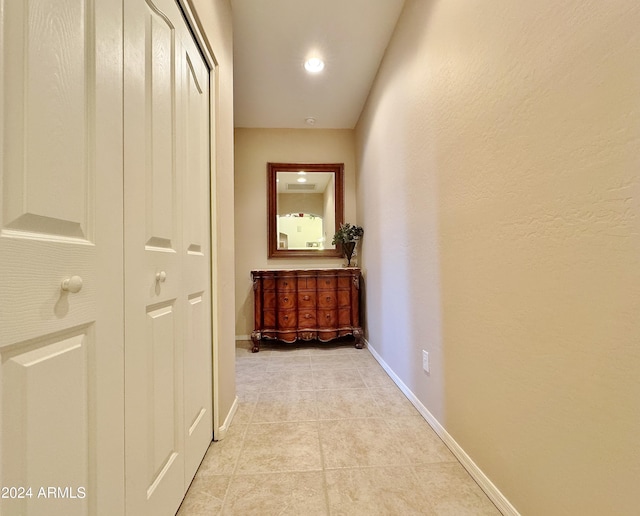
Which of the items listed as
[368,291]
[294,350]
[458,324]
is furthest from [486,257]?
[294,350]

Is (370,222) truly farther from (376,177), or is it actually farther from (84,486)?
(84,486)

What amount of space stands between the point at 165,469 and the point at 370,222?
2.36 m

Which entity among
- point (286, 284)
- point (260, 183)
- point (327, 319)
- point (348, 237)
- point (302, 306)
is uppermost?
point (260, 183)

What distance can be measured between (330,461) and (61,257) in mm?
1314

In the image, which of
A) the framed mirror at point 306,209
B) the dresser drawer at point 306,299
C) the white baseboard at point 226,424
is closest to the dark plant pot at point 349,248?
the framed mirror at point 306,209

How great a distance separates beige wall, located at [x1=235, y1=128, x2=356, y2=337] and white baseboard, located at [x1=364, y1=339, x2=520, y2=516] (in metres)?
1.95

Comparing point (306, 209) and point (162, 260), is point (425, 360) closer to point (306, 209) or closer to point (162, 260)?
point (162, 260)

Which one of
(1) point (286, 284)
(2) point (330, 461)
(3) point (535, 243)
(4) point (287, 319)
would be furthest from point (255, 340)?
(3) point (535, 243)

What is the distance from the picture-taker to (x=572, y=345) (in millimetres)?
759

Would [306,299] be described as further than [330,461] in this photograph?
Yes

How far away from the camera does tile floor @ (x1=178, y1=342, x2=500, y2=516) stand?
3.40ft

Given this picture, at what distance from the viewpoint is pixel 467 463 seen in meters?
1.19

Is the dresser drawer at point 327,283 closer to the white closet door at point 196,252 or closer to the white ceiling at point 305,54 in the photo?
the white closet door at point 196,252

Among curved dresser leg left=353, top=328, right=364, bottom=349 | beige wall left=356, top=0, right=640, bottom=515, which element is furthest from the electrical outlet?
curved dresser leg left=353, top=328, right=364, bottom=349
